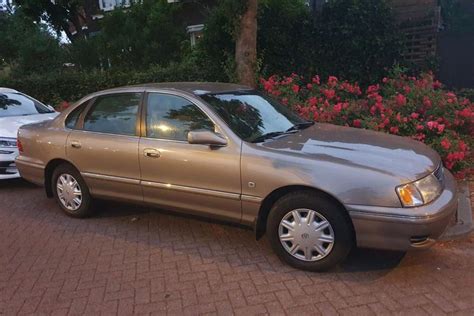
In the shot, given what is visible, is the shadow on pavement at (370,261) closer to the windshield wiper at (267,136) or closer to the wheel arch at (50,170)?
the windshield wiper at (267,136)

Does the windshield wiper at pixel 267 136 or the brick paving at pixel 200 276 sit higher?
the windshield wiper at pixel 267 136

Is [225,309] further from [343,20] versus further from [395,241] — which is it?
[343,20]

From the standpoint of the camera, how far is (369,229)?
356 cm

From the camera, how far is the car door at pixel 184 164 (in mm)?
4137

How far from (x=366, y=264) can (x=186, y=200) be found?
1.70 meters

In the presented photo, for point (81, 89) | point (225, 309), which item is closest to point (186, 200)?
point (225, 309)

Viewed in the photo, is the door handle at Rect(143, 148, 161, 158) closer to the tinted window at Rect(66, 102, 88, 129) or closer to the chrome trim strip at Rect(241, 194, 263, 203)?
the chrome trim strip at Rect(241, 194, 263, 203)

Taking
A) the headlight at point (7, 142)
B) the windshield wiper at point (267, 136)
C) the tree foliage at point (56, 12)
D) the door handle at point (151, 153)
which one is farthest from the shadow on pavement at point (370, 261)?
the tree foliage at point (56, 12)

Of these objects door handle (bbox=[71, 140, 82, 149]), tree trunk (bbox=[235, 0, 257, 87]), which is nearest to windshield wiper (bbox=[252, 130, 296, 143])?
door handle (bbox=[71, 140, 82, 149])

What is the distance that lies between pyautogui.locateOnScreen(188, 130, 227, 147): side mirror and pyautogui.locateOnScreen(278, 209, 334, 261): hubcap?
868 mm

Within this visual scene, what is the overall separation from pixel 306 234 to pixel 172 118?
175cm

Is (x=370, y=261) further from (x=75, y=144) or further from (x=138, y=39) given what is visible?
(x=138, y=39)

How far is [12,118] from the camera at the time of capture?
24.0ft

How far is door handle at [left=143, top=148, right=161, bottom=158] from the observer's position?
452 centimetres
